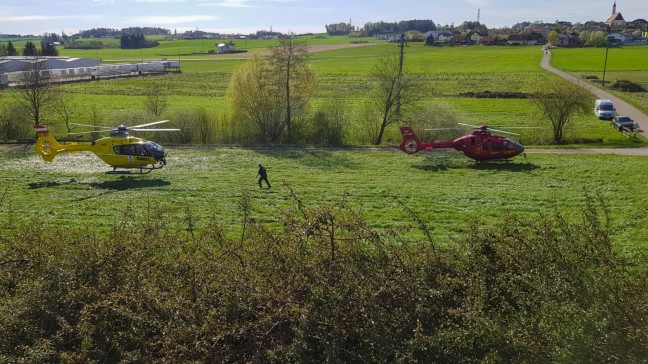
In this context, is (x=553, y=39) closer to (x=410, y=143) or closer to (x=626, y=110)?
(x=626, y=110)

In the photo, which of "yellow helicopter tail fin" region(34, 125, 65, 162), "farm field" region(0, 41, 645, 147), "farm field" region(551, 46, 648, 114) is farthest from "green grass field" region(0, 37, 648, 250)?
"farm field" region(551, 46, 648, 114)

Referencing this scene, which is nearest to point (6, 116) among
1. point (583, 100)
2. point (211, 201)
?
point (211, 201)

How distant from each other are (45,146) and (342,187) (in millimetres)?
15747

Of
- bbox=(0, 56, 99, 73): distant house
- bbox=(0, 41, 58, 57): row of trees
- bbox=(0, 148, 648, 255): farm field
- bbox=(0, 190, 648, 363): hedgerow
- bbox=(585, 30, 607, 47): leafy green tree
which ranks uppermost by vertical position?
bbox=(585, 30, 607, 47): leafy green tree

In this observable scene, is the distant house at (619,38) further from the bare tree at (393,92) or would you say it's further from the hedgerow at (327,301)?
the hedgerow at (327,301)

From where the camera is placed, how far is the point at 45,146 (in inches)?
1004

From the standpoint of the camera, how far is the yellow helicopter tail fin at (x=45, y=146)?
25.4 meters

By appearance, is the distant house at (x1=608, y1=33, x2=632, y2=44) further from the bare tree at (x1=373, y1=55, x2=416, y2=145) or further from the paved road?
the bare tree at (x1=373, y1=55, x2=416, y2=145)

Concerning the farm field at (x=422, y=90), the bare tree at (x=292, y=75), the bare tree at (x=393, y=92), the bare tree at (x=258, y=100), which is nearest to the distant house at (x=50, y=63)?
the farm field at (x=422, y=90)

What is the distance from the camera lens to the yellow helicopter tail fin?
2539 centimetres

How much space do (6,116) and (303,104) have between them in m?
22.6

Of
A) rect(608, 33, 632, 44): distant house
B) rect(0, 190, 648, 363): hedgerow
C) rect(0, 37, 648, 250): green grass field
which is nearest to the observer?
rect(0, 190, 648, 363): hedgerow

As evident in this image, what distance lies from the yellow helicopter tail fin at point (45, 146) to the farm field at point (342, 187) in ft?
3.66

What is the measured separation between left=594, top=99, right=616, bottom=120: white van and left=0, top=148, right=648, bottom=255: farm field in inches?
710
